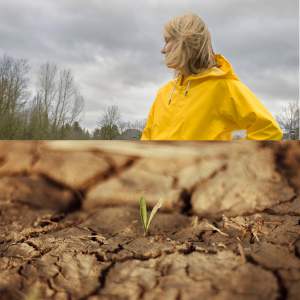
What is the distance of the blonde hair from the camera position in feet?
3.85

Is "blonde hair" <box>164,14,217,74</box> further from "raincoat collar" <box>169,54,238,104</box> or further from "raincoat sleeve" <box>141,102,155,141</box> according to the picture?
"raincoat sleeve" <box>141,102,155,141</box>

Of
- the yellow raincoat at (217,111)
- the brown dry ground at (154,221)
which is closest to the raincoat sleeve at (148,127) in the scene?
the yellow raincoat at (217,111)

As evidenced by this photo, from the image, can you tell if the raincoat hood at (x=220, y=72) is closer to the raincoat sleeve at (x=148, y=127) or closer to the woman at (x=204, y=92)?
the woman at (x=204, y=92)

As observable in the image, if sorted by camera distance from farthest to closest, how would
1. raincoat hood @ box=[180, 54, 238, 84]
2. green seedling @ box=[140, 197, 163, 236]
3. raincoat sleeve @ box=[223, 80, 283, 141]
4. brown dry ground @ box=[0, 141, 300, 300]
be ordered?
raincoat hood @ box=[180, 54, 238, 84], raincoat sleeve @ box=[223, 80, 283, 141], green seedling @ box=[140, 197, 163, 236], brown dry ground @ box=[0, 141, 300, 300]

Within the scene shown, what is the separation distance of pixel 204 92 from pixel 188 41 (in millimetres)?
170

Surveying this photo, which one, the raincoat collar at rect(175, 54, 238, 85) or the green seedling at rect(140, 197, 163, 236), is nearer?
the green seedling at rect(140, 197, 163, 236)

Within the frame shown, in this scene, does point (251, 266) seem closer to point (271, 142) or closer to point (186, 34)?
point (271, 142)

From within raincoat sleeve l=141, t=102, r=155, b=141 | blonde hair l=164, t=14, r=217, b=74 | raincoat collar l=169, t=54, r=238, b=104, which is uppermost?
blonde hair l=164, t=14, r=217, b=74

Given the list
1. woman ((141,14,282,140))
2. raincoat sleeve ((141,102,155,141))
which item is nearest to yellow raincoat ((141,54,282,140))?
woman ((141,14,282,140))

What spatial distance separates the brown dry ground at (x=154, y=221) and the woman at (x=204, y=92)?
0.36 m

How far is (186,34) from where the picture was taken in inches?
45.8

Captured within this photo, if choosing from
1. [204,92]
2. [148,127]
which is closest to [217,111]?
[204,92]

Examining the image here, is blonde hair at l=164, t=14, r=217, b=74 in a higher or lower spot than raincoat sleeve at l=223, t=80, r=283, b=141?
higher

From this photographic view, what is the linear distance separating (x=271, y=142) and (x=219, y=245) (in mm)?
258
